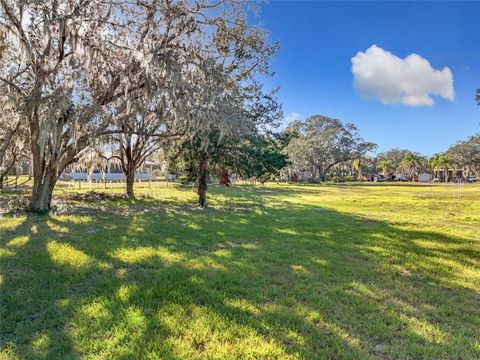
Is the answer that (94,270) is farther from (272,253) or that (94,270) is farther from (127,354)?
(272,253)

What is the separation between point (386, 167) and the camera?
74.8 m

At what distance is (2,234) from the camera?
5816 mm

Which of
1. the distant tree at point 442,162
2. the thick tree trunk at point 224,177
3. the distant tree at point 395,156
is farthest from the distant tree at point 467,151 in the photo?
the thick tree trunk at point 224,177

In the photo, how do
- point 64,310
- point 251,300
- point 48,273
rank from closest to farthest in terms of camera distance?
point 64,310, point 251,300, point 48,273

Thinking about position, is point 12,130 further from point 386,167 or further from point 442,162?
point 386,167

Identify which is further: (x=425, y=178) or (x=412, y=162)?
(x=412, y=162)

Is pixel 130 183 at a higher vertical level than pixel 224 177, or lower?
lower

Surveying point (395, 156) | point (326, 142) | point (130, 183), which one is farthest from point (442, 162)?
point (130, 183)

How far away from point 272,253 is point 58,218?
5.78 meters

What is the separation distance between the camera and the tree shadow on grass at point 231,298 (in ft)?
7.77

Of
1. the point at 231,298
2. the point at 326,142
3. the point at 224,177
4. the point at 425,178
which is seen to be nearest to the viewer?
the point at 231,298

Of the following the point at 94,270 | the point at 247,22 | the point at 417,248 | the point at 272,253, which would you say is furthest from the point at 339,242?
the point at 247,22

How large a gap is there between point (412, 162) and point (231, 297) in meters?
82.1

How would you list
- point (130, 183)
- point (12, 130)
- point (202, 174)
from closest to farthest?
point (12, 130), point (202, 174), point (130, 183)
